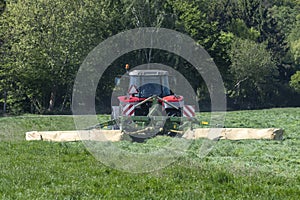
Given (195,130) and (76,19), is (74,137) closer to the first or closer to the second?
(195,130)

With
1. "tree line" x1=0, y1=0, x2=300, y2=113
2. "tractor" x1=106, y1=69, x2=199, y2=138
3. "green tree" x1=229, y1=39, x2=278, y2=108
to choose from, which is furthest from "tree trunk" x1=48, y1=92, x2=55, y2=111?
"tractor" x1=106, y1=69, x2=199, y2=138

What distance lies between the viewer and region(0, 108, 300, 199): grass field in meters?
9.34

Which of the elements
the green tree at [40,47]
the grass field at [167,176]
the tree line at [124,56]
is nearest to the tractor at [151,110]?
the grass field at [167,176]

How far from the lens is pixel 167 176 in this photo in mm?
10945

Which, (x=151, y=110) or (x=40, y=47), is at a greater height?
(x=40, y=47)

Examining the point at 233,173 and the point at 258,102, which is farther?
the point at 258,102

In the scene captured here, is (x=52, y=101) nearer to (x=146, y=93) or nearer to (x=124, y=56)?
(x=124, y=56)

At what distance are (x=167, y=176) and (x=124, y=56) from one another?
43480mm

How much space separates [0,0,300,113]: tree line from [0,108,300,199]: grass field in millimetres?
29942

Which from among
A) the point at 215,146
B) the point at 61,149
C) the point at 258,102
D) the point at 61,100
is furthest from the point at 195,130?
the point at 258,102

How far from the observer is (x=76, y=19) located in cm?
4631

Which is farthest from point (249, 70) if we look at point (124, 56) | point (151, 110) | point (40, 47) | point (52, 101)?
point (151, 110)

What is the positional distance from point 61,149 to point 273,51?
63185mm

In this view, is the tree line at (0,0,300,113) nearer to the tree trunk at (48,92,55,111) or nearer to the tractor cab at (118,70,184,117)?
the tree trunk at (48,92,55,111)
